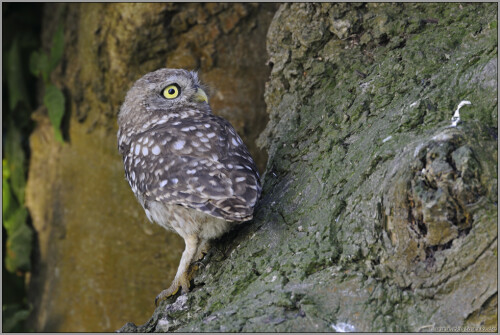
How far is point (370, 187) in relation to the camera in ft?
9.06

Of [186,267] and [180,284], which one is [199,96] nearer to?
[186,267]

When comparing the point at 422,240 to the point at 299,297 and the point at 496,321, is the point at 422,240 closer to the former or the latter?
the point at 496,321

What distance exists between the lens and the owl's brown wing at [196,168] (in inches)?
116

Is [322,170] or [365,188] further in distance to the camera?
[322,170]

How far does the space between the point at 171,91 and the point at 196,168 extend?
997 mm

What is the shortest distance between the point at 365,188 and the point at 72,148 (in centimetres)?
365

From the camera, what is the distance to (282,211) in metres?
3.14

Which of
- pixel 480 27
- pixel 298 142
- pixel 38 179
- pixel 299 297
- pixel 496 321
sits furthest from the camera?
pixel 38 179

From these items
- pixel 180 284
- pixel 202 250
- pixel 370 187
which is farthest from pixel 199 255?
pixel 370 187

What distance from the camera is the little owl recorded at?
298 centimetres

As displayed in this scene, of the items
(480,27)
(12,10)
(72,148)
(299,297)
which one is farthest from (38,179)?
(480,27)

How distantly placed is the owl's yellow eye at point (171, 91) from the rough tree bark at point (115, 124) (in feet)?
3.82

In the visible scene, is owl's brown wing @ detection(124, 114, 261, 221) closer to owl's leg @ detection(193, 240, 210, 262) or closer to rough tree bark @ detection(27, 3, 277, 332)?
owl's leg @ detection(193, 240, 210, 262)

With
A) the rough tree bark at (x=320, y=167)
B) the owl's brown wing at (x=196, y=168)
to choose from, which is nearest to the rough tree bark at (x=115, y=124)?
the rough tree bark at (x=320, y=167)
